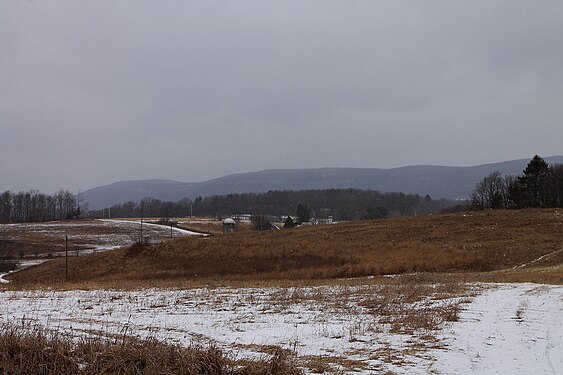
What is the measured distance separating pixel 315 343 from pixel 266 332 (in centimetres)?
160

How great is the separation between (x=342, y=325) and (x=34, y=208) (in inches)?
7430

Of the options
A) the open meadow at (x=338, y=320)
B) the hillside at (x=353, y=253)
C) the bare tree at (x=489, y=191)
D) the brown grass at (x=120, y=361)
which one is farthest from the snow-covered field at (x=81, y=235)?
the brown grass at (x=120, y=361)

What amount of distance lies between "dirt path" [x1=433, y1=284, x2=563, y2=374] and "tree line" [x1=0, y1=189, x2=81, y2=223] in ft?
550

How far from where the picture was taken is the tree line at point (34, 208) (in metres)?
171

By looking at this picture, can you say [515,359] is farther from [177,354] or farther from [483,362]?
[177,354]

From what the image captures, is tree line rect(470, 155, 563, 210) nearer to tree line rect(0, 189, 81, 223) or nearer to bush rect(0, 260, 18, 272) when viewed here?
bush rect(0, 260, 18, 272)

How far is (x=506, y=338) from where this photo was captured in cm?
986

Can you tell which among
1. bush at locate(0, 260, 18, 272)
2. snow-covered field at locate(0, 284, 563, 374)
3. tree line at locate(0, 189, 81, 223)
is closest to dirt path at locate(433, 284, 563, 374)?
snow-covered field at locate(0, 284, 563, 374)

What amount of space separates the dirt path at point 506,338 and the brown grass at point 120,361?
9.84 feet

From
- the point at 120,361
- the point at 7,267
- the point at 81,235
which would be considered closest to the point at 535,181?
the point at 7,267

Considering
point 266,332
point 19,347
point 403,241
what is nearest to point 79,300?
point 266,332

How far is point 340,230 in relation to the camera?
5359 centimetres

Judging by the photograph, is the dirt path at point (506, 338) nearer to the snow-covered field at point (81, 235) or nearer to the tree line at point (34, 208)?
the snow-covered field at point (81, 235)

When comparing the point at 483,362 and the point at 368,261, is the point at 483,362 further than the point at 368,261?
No
